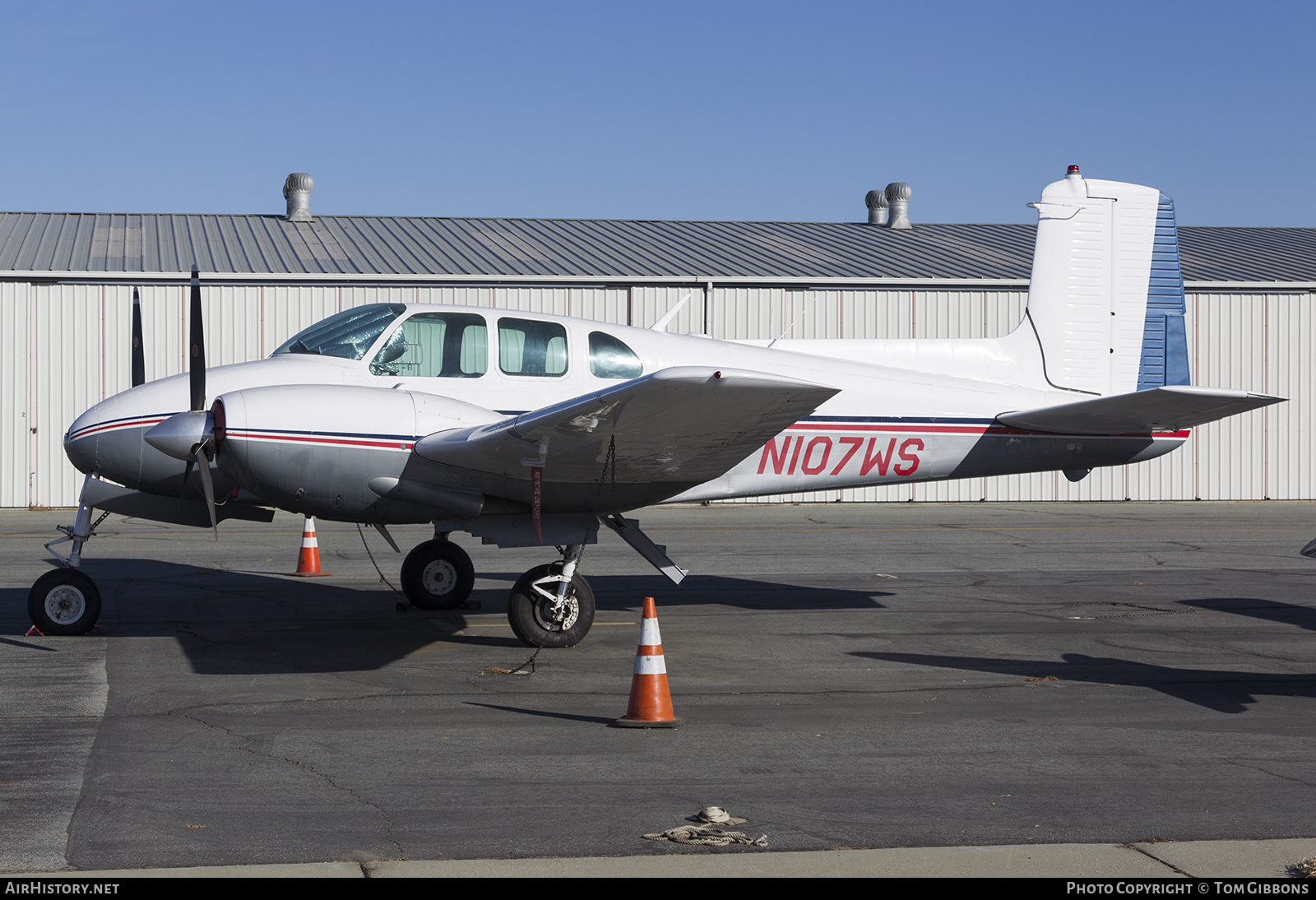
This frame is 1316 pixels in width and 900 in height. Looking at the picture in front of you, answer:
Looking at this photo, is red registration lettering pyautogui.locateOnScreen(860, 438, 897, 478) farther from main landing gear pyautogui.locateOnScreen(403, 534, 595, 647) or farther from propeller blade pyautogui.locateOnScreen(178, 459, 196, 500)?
propeller blade pyautogui.locateOnScreen(178, 459, 196, 500)

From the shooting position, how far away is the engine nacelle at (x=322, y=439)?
8062 millimetres

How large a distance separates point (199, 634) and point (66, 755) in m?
3.71

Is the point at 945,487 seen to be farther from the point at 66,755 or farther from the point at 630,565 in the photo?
the point at 66,755

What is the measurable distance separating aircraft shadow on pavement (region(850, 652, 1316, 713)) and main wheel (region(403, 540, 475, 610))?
12.9 feet

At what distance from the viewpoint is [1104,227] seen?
11219 millimetres

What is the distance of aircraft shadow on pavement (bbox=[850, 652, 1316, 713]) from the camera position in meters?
7.57

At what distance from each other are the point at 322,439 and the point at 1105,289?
24.7 ft

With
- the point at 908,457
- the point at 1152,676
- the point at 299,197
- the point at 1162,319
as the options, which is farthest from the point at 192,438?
the point at 299,197

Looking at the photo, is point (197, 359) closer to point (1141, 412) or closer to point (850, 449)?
point (850, 449)

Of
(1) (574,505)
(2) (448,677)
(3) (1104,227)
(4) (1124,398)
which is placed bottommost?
(2) (448,677)

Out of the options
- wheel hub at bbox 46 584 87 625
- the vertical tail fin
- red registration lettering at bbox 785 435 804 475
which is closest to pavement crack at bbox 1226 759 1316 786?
red registration lettering at bbox 785 435 804 475

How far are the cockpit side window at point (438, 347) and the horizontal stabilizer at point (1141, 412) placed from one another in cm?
475

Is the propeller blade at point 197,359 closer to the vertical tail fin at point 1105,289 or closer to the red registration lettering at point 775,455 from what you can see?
the red registration lettering at point 775,455

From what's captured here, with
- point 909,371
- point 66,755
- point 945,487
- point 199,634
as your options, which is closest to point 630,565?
point 909,371
